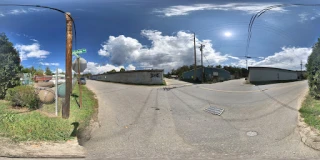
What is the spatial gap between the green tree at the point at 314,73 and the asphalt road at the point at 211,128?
23 cm

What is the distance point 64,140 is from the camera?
577 cm

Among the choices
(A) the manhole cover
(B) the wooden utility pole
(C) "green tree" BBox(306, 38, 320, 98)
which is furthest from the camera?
(B) the wooden utility pole

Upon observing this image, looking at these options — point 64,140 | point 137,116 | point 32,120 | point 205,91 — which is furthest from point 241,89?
point 32,120

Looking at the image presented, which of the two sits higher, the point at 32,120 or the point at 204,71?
the point at 204,71

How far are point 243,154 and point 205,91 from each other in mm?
4102

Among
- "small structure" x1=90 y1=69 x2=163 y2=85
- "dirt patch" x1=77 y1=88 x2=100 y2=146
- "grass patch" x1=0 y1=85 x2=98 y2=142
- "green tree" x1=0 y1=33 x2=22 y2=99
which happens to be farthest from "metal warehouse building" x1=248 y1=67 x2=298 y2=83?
"green tree" x1=0 y1=33 x2=22 y2=99

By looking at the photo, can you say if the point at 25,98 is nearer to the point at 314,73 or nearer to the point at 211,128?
the point at 211,128

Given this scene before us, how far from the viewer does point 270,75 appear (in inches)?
216

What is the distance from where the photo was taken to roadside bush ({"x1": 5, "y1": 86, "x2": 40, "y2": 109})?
8.86 metres

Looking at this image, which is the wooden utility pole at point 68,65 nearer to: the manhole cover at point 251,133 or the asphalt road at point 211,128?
the asphalt road at point 211,128

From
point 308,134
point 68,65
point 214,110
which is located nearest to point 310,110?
point 308,134

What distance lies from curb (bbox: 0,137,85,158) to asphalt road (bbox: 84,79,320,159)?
328 millimetres

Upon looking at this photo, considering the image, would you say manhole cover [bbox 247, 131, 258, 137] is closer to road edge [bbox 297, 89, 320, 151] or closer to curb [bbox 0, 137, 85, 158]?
road edge [bbox 297, 89, 320, 151]

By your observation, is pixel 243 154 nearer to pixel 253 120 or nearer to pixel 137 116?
pixel 253 120
